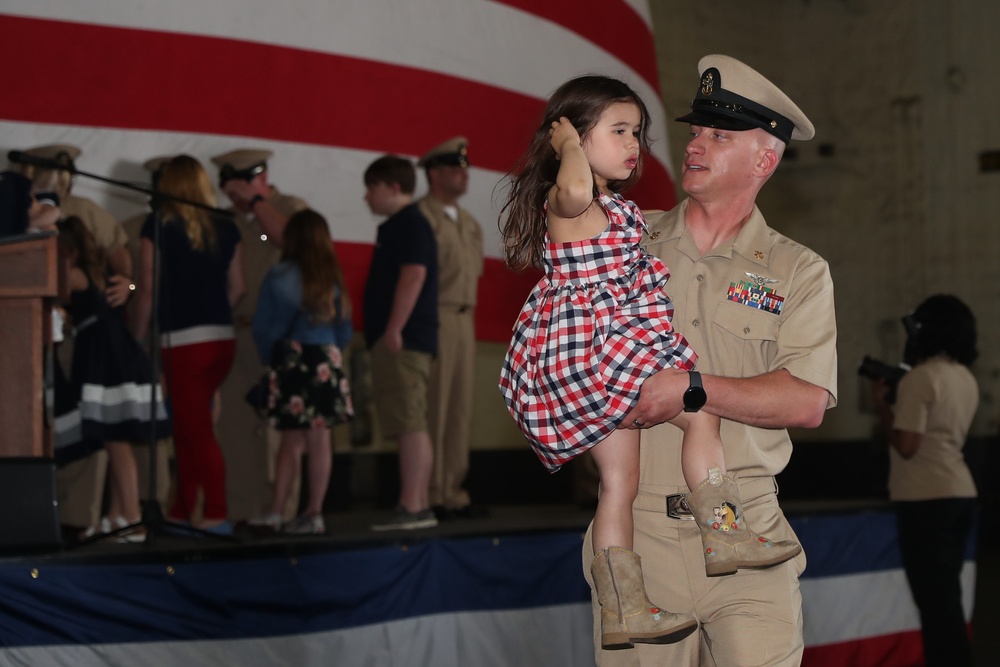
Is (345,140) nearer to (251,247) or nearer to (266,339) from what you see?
(251,247)

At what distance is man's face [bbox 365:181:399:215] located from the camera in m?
4.70

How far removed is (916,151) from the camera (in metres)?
10.7

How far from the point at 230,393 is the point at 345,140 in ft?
4.44

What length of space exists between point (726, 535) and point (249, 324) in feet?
10.5

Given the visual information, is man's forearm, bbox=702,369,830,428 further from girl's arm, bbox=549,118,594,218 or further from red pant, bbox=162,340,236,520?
red pant, bbox=162,340,236,520

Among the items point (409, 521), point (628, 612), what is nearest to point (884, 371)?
point (409, 521)

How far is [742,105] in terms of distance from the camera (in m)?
2.21

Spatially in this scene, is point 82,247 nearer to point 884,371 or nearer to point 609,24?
point 884,371

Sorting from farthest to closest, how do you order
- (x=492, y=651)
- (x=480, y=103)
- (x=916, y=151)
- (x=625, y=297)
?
(x=916, y=151)
(x=480, y=103)
(x=492, y=651)
(x=625, y=297)

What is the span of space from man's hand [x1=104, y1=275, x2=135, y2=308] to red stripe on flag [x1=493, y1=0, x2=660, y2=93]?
2573 mm

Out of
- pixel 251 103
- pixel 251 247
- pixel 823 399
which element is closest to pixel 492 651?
pixel 251 247

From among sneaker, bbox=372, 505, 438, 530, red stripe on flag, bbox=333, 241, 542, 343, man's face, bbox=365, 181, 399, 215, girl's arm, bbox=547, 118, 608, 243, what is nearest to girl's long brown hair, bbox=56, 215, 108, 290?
man's face, bbox=365, 181, 399, 215

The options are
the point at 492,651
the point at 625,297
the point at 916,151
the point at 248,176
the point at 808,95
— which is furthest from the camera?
the point at 808,95

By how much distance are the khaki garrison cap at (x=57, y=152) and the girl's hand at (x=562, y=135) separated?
2.99 m
